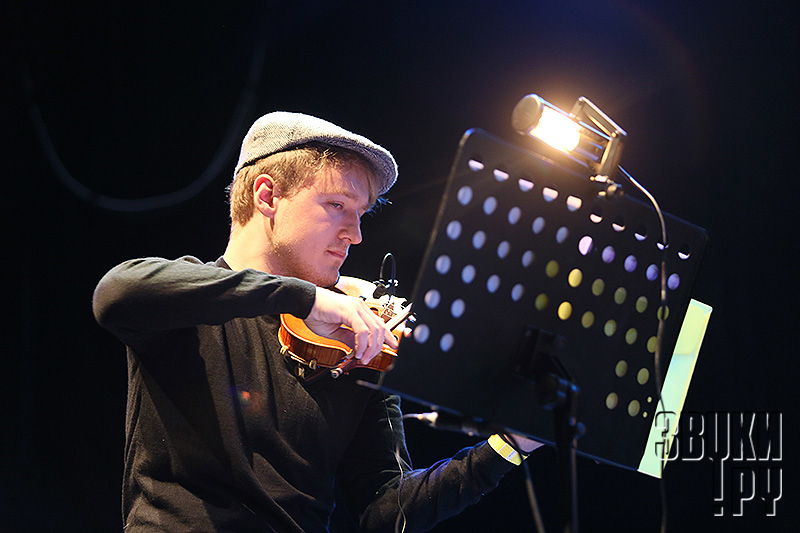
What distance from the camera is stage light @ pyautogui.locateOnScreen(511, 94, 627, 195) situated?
107 centimetres

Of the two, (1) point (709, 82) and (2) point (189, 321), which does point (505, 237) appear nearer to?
(2) point (189, 321)

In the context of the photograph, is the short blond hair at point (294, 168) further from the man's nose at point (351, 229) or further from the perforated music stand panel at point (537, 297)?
the perforated music stand panel at point (537, 297)

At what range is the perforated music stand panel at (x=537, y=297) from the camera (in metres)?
0.98

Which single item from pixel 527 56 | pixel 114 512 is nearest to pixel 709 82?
pixel 527 56

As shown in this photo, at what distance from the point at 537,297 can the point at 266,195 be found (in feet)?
3.18

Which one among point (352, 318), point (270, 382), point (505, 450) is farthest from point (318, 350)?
point (505, 450)

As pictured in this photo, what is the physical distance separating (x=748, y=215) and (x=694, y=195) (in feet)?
0.78

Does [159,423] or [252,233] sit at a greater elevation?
[252,233]

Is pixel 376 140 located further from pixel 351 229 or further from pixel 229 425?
pixel 229 425

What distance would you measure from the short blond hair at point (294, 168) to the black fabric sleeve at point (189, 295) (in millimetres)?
552

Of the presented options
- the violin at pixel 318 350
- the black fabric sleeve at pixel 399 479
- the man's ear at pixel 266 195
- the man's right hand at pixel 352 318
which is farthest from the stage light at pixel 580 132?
the man's ear at pixel 266 195

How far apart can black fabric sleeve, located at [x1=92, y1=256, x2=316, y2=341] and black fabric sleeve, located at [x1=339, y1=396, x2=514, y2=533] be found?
2.11 feet

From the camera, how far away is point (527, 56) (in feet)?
9.87

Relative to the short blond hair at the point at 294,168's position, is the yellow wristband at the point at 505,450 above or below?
below
